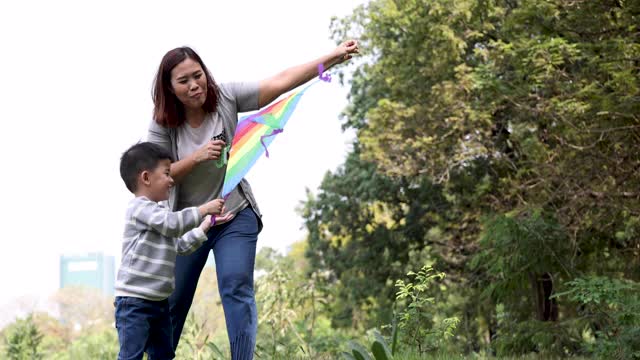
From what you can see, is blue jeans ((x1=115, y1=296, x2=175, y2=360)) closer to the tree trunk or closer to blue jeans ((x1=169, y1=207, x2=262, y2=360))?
blue jeans ((x1=169, y1=207, x2=262, y2=360))

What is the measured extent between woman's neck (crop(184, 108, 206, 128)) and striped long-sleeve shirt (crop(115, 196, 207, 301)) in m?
0.58

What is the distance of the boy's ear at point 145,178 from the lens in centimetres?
368

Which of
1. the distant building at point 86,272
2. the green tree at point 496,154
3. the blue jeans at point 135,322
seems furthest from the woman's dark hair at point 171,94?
the distant building at point 86,272

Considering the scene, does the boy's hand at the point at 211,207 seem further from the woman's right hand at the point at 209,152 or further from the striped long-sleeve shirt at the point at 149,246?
the woman's right hand at the point at 209,152

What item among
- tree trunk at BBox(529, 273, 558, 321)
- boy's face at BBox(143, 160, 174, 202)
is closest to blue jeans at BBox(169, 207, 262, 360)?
boy's face at BBox(143, 160, 174, 202)

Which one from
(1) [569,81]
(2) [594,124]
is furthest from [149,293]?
(1) [569,81]

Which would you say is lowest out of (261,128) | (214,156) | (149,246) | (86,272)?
(86,272)

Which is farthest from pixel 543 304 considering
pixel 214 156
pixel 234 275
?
pixel 214 156

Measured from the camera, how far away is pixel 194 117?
406 centimetres

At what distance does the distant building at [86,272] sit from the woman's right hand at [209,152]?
120ft

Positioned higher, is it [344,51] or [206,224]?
[344,51]

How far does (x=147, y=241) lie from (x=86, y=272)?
4948cm

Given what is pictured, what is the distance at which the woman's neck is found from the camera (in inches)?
159

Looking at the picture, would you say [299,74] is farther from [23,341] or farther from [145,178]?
[23,341]
